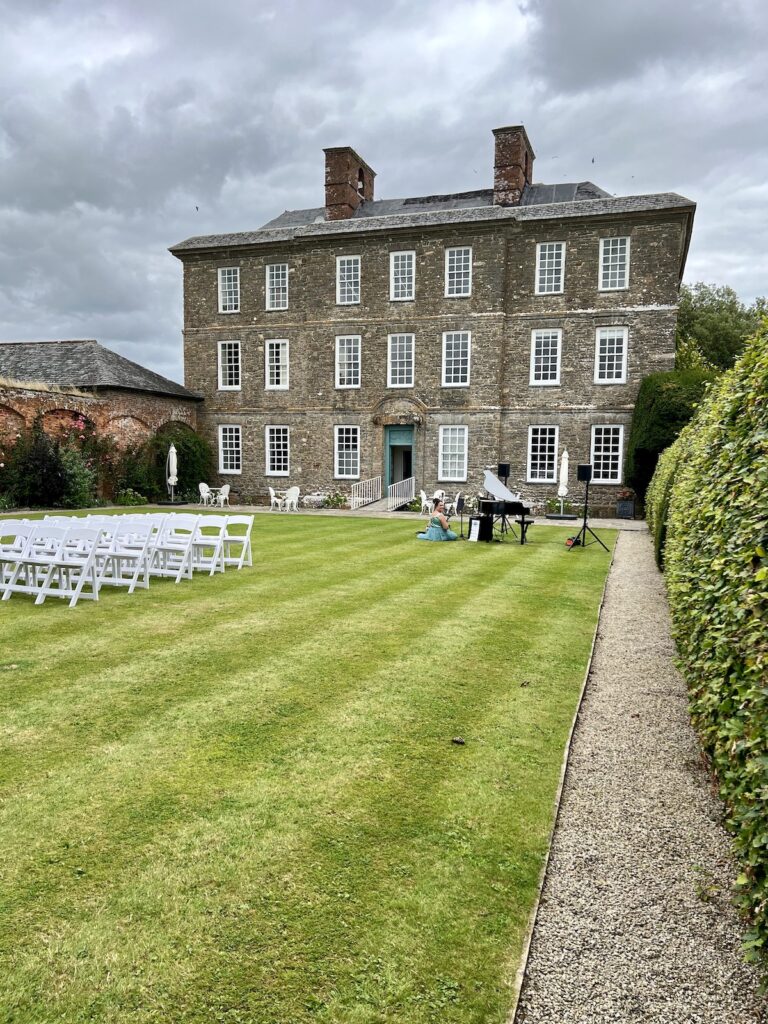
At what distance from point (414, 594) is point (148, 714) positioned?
543cm

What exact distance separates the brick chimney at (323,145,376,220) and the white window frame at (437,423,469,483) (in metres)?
11.7

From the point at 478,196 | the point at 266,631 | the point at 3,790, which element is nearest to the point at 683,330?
the point at 478,196

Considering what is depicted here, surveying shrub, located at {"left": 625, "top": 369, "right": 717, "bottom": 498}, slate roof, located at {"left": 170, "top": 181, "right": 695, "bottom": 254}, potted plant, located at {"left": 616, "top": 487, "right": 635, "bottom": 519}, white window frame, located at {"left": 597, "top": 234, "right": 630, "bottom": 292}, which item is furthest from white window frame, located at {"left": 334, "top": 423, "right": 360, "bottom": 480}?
white window frame, located at {"left": 597, "top": 234, "right": 630, "bottom": 292}

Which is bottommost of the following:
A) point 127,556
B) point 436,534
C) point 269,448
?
point 436,534

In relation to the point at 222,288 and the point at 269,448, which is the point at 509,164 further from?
the point at 269,448

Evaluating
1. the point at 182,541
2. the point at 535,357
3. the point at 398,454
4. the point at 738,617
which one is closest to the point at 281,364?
the point at 398,454

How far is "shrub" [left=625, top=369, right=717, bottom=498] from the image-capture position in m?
23.0

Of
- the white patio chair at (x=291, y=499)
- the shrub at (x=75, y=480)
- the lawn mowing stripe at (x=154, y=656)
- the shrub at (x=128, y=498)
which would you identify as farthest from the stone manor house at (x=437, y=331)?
the lawn mowing stripe at (x=154, y=656)

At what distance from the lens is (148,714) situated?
5.25m

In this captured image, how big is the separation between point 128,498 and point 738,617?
27.3 meters

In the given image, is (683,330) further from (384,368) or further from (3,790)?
(3,790)

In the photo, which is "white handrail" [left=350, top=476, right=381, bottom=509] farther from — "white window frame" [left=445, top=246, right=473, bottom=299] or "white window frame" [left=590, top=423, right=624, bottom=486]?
"white window frame" [left=590, top=423, right=624, bottom=486]

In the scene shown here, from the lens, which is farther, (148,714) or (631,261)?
(631,261)

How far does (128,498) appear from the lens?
27875 mm
